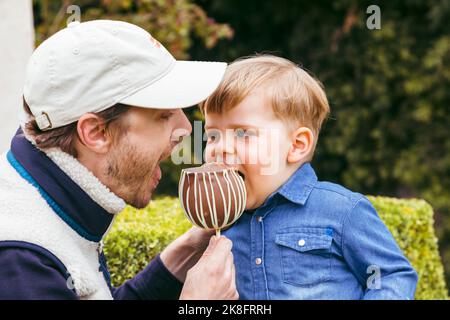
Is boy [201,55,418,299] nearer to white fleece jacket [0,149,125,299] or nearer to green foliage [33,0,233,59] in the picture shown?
white fleece jacket [0,149,125,299]

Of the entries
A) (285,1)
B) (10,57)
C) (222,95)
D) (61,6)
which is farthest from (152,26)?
(222,95)

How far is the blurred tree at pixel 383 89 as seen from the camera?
24.3 feet

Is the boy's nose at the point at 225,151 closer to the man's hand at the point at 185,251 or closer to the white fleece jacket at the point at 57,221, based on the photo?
the man's hand at the point at 185,251

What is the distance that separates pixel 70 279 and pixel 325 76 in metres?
6.52

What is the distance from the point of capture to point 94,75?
88.1 inches

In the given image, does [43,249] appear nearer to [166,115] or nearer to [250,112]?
[166,115]

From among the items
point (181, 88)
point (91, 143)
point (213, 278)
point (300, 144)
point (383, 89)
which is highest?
point (181, 88)

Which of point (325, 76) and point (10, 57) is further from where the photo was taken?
point (325, 76)

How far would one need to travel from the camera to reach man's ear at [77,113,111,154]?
2.26m

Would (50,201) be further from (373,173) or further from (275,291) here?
(373,173)

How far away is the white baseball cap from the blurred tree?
491cm

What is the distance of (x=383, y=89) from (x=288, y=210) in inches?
207

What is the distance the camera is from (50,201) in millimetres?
2229

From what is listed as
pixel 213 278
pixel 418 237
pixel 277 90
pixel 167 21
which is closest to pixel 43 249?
pixel 213 278
